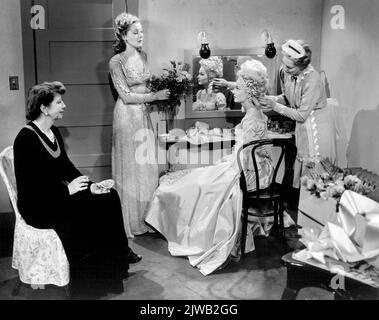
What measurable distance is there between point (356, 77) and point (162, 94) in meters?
1.63

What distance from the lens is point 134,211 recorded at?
14.7 ft

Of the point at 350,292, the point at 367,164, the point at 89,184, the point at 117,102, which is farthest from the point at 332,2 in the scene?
the point at 350,292

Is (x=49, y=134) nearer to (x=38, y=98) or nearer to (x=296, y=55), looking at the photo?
(x=38, y=98)

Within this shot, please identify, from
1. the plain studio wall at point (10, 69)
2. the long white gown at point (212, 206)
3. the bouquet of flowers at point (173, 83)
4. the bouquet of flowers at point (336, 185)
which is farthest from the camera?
the bouquet of flowers at point (173, 83)

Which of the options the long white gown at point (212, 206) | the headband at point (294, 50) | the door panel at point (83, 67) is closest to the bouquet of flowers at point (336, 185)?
the long white gown at point (212, 206)

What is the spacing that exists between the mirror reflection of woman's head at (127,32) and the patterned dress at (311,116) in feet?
4.18

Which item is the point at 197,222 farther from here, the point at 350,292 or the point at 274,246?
the point at 350,292

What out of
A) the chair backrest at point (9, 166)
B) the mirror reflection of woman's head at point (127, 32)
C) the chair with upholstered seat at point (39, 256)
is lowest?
the chair with upholstered seat at point (39, 256)

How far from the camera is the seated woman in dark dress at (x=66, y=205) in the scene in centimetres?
316

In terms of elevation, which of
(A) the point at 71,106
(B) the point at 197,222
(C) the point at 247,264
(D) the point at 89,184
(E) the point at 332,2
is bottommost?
(C) the point at 247,264

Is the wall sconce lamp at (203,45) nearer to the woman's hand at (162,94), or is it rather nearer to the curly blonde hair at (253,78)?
the woman's hand at (162,94)
